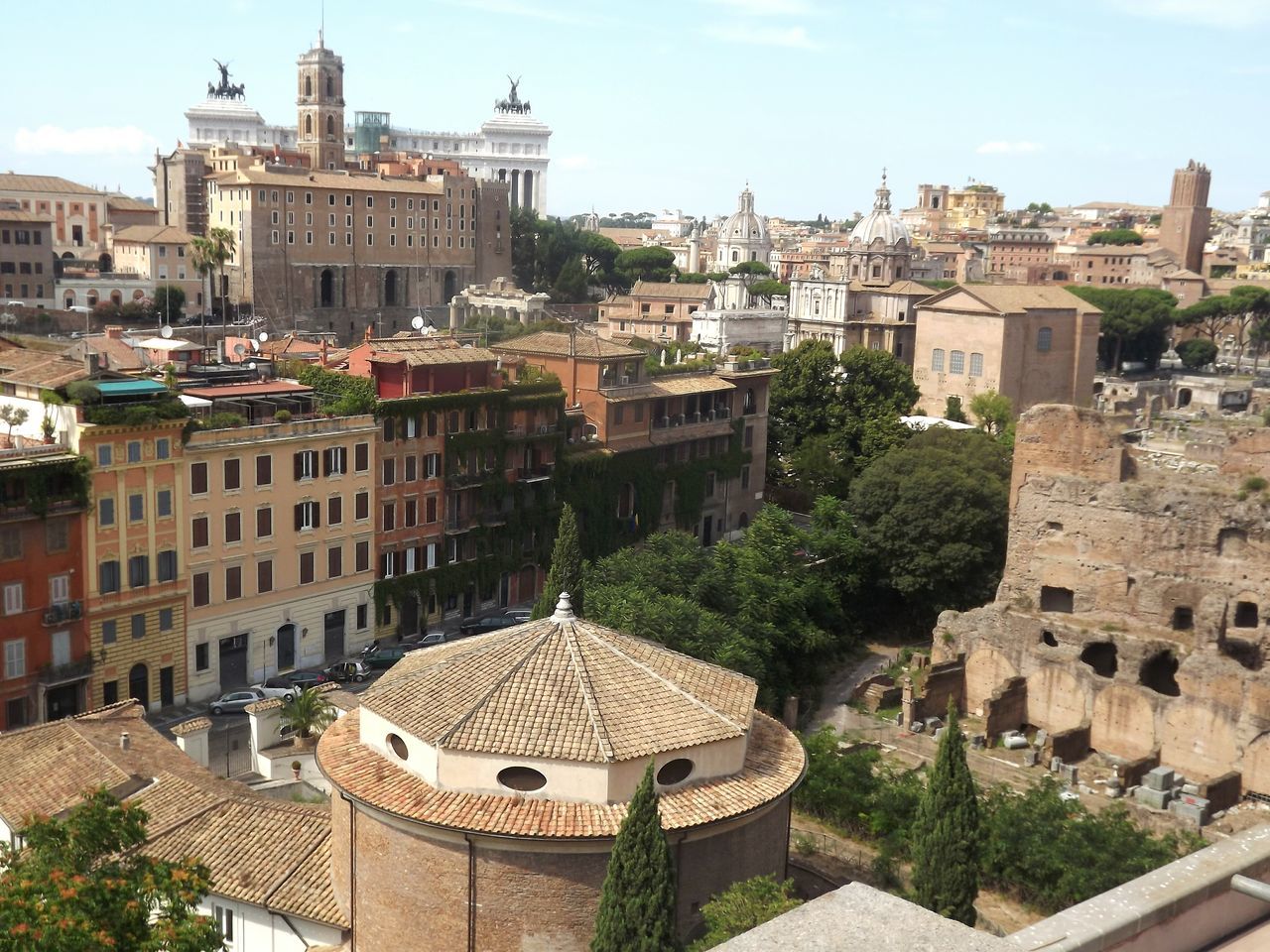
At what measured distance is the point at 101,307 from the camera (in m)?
74.8

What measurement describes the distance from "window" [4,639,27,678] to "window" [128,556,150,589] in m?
3.02

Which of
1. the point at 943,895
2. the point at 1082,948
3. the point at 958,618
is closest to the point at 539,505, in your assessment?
the point at 958,618

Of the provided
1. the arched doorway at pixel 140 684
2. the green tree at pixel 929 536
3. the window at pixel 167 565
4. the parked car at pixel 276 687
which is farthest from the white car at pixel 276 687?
the green tree at pixel 929 536

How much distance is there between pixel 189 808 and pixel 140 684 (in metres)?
15.8

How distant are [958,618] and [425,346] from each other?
1844cm

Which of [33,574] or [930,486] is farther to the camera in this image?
[930,486]

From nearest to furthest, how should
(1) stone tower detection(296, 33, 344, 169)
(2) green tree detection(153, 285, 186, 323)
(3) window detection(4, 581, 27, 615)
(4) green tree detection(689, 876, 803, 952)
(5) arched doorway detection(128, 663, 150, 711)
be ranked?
(4) green tree detection(689, 876, 803, 952)
(3) window detection(4, 581, 27, 615)
(5) arched doorway detection(128, 663, 150, 711)
(2) green tree detection(153, 285, 186, 323)
(1) stone tower detection(296, 33, 344, 169)

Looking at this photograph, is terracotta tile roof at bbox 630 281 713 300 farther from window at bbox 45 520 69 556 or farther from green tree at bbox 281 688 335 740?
green tree at bbox 281 688 335 740

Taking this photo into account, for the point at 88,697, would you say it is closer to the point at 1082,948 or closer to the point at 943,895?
the point at 943,895

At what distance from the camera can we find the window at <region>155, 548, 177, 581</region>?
34.8m

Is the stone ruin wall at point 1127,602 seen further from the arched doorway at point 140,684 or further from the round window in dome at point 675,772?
the arched doorway at point 140,684

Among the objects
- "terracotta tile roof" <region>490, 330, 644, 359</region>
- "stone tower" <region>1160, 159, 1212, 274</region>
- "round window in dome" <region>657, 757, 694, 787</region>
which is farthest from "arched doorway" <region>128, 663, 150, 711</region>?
"stone tower" <region>1160, 159, 1212, 274</region>

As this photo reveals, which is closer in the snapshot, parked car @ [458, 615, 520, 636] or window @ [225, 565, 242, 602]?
window @ [225, 565, 242, 602]

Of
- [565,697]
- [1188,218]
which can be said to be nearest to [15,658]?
[565,697]
